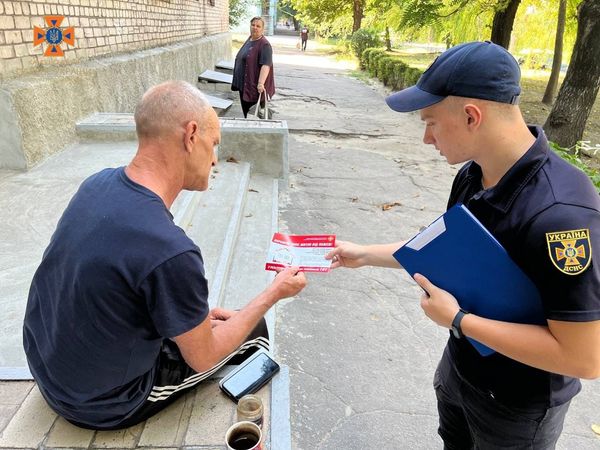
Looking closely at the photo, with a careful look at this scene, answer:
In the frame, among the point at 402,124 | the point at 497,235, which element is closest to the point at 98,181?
the point at 497,235

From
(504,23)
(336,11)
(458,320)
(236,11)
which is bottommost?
(458,320)

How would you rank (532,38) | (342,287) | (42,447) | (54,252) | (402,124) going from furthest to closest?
(532,38), (402,124), (342,287), (42,447), (54,252)

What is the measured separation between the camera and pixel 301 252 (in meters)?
2.17

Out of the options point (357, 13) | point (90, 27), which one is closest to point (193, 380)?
point (90, 27)

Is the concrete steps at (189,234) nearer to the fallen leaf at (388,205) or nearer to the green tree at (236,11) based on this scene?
the fallen leaf at (388,205)

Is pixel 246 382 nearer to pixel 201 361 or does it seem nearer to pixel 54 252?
pixel 201 361

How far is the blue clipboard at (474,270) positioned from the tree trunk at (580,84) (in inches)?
323

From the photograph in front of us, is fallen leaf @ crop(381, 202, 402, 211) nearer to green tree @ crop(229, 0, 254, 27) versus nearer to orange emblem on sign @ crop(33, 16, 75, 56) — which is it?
orange emblem on sign @ crop(33, 16, 75, 56)

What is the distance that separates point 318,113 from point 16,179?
8479 mm

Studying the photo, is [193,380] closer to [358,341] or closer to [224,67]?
[358,341]

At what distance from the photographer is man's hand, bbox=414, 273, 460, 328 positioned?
1.42 m

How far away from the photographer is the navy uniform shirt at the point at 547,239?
1.13m

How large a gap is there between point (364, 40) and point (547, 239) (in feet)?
90.4

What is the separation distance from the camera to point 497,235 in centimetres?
132
